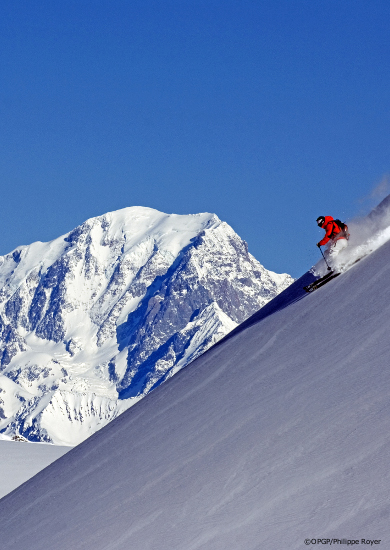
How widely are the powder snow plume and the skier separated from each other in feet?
0.45

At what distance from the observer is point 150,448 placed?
16.2 meters

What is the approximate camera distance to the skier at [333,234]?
794 inches

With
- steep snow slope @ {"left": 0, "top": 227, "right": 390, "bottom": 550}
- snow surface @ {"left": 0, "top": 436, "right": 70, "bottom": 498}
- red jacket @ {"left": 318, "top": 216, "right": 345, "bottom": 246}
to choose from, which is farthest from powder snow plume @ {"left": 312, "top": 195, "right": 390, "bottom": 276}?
snow surface @ {"left": 0, "top": 436, "right": 70, "bottom": 498}

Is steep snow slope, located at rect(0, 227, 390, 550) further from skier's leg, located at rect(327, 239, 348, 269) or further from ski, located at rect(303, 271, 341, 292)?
skier's leg, located at rect(327, 239, 348, 269)

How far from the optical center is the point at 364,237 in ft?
66.7

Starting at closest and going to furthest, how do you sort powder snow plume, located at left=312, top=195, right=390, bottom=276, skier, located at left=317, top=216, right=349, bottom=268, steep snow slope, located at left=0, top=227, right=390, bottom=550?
steep snow slope, located at left=0, top=227, right=390, bottom=550, powder snow plume, located at left=312, top=195, right=390, bottom=276, skier, located at left=317, top=216, right=349, bottom=268

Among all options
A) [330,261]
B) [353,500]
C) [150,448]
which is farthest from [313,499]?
[330,261]

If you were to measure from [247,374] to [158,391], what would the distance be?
16.2ft

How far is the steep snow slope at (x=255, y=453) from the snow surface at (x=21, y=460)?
8.29 meters

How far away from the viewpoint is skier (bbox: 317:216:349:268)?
20.2 m

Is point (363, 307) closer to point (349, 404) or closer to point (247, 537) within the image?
point (349, 404)

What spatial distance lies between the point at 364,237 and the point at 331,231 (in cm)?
69

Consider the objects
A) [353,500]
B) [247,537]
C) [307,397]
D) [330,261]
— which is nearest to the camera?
[353,500]

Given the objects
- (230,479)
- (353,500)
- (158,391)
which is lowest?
(353,500)
